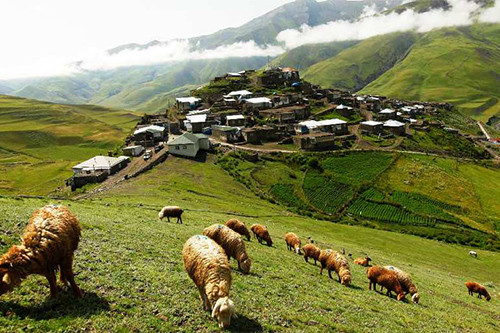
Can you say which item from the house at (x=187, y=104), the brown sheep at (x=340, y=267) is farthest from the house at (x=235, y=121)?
the brown sheep at (x=340, y=267)

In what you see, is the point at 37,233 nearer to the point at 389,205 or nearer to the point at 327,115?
the point at 389,205

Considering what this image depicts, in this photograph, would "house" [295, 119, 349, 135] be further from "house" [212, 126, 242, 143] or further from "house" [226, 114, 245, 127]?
"house" [212, 126, 242, 143]

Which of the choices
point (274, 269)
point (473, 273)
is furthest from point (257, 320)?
point (473, 273)

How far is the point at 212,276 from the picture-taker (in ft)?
45.5

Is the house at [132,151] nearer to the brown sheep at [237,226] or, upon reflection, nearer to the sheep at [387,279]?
the brown sheep at [237,226]

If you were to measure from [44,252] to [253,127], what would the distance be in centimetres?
11961

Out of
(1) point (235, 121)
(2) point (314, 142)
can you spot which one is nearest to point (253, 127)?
(1) point (235, 121)

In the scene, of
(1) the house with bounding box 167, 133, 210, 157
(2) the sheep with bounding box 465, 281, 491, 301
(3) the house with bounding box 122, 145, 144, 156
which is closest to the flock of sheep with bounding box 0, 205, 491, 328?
(2) the sheep with bounding box 465, 281, 491, 301

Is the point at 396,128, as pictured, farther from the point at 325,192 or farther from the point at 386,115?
the point at 325,192

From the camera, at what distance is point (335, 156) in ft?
371

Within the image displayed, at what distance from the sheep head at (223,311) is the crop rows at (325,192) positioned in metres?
74.8

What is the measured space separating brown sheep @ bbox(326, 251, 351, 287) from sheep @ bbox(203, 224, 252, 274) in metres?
8.80

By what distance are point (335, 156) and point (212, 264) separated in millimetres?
Answer: 104334

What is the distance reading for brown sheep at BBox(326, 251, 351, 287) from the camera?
24927 millimetres
